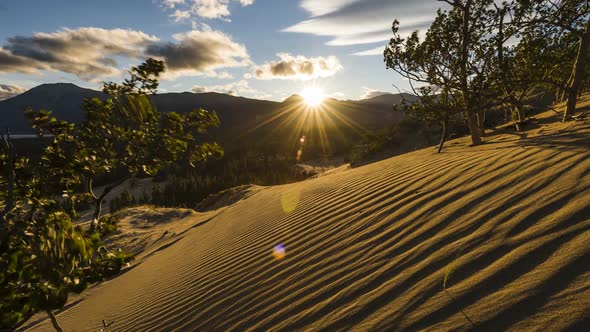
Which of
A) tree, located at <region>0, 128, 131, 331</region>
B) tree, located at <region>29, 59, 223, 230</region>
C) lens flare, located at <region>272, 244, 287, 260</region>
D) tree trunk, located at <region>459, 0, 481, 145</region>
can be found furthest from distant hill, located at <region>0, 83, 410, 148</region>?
tree, located at <region>0, 128, 131, 331</region>

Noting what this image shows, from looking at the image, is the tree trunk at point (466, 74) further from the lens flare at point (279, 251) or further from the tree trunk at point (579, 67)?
the lens flare at point (279, 251)

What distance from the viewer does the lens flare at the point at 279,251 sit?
10.9 ft

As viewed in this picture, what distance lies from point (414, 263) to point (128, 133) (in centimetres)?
234

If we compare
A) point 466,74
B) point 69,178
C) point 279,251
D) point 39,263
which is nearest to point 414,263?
point 279,251

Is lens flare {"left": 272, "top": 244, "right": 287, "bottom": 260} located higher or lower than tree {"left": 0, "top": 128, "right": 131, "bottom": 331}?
lower

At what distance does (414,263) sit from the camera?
2199mm

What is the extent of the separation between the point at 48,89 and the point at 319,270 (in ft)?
774

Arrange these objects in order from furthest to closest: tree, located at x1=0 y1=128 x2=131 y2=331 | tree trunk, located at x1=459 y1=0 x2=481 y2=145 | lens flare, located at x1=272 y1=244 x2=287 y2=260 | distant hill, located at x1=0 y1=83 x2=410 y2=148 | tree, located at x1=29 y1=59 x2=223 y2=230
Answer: distant hill, located at x1=0 y1=83 x2=410 y2=148
tree trunk, located at x1=459 y1=0 x2=481 y2=145
lens flare, located at x1=272 y1=244 x2=287 y2=260
tree, located at x1=29 y1=59 x2=223 y2=230
tree, located at x1=0 y1=128 x2=131 y2=331

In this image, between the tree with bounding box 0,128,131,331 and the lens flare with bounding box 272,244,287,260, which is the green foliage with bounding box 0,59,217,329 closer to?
the tree with bounding box 0,128,131,331

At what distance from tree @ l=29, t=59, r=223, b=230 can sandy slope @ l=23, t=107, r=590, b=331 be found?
4.24ft

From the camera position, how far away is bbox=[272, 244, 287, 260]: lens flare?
10.9 feet

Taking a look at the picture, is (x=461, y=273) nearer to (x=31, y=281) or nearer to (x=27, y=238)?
(x=31, y=281)

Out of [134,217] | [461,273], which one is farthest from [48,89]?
[461,273]

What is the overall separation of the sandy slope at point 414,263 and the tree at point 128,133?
1.29 metres
